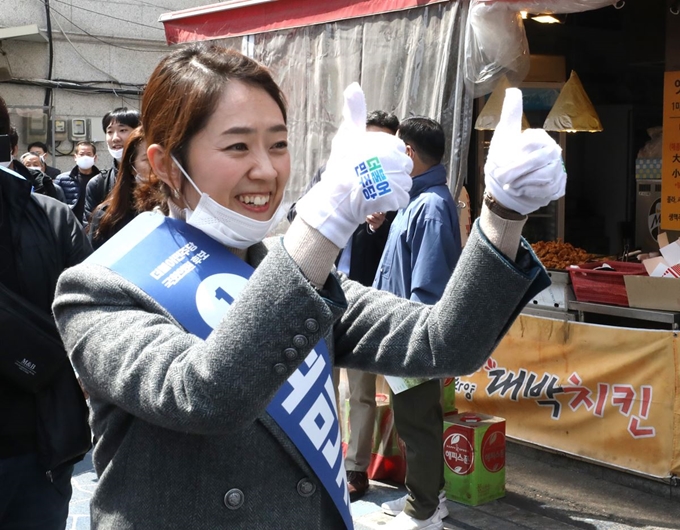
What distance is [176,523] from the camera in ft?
4.94

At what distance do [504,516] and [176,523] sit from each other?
3.57 meters

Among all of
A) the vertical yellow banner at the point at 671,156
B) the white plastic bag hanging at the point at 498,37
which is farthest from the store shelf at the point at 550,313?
the vertical yellow banner at the point at 671,156

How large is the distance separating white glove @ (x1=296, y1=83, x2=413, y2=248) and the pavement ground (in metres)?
3.53

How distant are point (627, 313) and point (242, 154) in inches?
163

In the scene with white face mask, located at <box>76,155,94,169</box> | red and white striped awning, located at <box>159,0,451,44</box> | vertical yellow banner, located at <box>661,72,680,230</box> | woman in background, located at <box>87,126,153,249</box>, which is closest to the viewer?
woman in background, located at <box>87,126,153,249</box>

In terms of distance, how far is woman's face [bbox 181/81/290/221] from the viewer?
1585mm

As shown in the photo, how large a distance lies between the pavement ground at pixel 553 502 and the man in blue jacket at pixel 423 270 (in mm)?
258

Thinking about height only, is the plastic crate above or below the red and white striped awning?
below

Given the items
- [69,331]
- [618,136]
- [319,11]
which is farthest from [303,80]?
[69,331]

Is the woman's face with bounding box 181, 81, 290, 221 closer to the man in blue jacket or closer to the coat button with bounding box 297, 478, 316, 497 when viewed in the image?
the coat button with bounding box 297, 478, 316, 497

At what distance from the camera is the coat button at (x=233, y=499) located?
151 cm

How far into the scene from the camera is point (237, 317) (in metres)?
1.31

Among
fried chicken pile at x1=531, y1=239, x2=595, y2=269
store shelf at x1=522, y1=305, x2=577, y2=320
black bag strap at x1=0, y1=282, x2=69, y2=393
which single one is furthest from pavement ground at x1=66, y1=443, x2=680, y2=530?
black bag strap at x1=0, y1=282, x2=69, y2=393

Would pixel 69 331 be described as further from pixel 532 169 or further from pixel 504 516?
pixel 504 516
